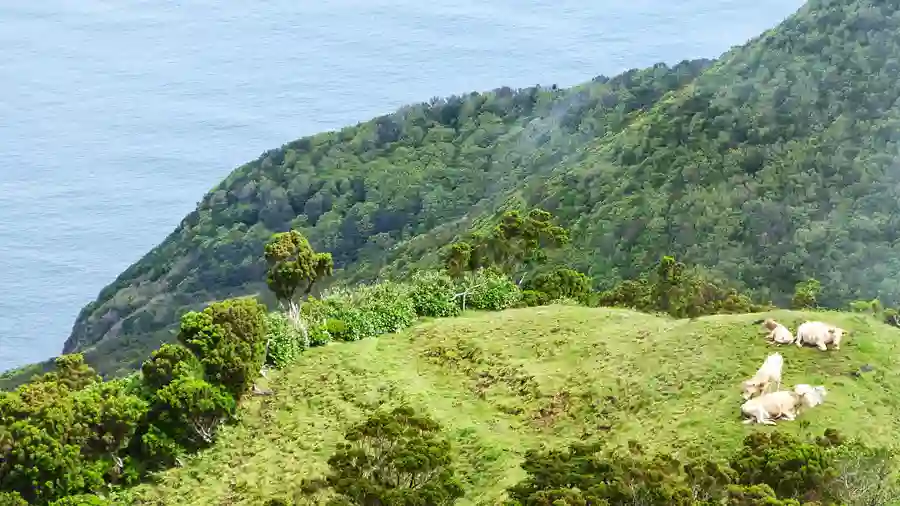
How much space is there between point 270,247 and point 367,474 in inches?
404

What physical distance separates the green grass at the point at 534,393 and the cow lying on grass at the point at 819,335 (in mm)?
202

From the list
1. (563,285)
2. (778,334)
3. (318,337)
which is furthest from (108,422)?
(563,285)

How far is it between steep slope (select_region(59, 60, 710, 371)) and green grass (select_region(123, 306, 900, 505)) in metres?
69.3

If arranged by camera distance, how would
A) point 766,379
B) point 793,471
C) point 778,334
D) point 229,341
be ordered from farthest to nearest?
point 229,341
point 778,334
point 766,379
point 793,471

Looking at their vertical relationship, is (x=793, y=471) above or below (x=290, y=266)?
below

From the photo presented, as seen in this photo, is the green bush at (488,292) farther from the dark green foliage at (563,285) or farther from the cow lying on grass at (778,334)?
the cow lying on grass at (778,334)

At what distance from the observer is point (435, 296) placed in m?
29.9

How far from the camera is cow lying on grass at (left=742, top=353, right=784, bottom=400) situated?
20.9 metres

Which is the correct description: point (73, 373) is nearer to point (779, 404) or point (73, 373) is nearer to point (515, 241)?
point (515, 241)

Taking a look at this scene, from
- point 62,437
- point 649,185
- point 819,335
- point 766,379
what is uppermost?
point 62,437

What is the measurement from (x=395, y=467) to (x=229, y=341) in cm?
732

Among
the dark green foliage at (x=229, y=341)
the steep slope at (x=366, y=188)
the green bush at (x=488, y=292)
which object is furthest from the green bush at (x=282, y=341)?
the steep slope at (x=366, y=188)

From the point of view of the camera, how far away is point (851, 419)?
20.2 m

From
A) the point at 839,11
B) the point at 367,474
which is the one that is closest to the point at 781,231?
the point at 839,11
